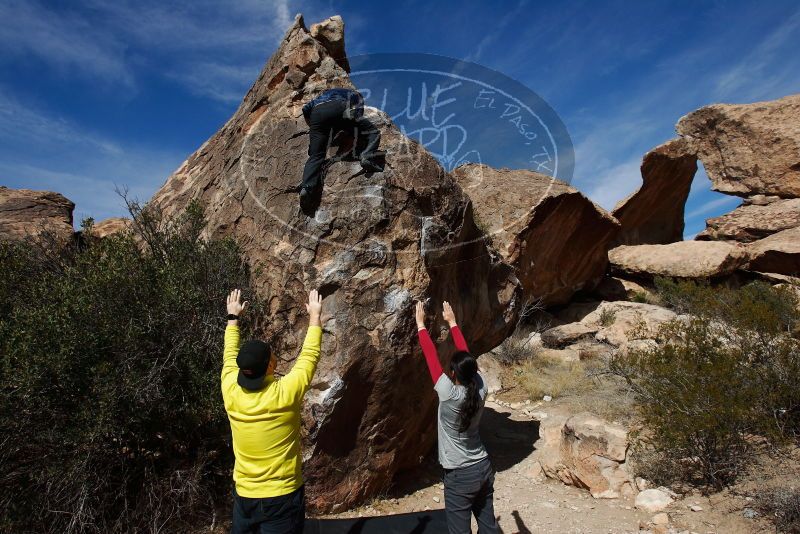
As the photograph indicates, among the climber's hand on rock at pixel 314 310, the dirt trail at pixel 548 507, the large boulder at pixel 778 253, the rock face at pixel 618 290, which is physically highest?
the large boulder at pixel 778 253

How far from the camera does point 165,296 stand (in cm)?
485

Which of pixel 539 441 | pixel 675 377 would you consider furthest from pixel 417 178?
pixel 539 441

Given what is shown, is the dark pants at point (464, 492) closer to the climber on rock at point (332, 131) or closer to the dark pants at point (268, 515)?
the dark pants at point (268, 515)

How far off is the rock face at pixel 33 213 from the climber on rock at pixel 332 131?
4.82 meters

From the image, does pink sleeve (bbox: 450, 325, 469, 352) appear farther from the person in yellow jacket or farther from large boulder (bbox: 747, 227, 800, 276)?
large boulder (bbox: 747, 227, 800, 276)

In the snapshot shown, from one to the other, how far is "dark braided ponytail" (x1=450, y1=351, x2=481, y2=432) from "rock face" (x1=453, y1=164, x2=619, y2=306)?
29.3 feet

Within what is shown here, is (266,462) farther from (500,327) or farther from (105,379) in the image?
(500,327)

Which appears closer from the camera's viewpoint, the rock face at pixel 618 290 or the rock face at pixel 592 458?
the rock face at pixel 592 458

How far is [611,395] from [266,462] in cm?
747

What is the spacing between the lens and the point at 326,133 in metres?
5.39

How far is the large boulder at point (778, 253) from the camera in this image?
1688cm

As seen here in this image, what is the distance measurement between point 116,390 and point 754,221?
74.2 ft

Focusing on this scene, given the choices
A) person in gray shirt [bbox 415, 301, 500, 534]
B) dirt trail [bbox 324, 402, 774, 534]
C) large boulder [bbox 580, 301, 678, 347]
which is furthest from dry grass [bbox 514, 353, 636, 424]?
person in gray shirt [bbox 415, 301, 500, 534]

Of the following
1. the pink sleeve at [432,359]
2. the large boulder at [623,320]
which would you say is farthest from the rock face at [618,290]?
the pink sleeve at [432,359]
